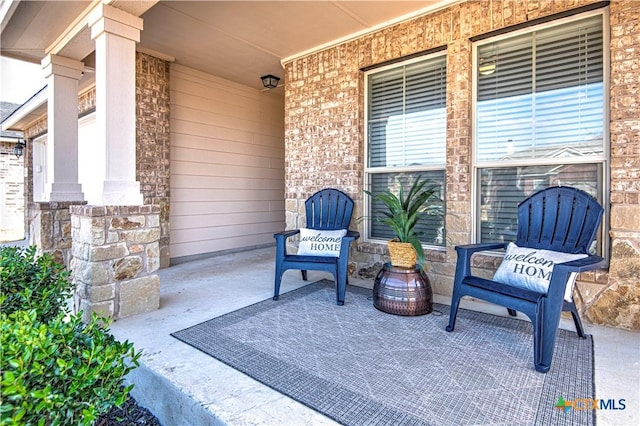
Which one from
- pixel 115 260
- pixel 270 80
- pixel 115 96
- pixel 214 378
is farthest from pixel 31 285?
pixel 270 80

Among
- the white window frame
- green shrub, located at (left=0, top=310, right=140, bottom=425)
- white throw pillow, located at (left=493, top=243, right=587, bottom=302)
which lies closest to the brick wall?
green shrub, located at (left=0, top=310, right=140, bottom=425)

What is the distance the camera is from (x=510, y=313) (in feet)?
9.10

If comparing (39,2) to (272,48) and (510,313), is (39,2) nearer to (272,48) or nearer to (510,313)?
(272,48)

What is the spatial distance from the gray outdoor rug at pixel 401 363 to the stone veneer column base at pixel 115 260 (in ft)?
2.17

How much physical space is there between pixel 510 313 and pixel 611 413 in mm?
1250

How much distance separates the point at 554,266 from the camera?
1950 millimetres

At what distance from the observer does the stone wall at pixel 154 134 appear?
14.2ft

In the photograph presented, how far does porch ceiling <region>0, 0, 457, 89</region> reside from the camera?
3221 millimetres

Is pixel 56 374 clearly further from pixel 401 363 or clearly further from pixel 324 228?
pixel 324 228

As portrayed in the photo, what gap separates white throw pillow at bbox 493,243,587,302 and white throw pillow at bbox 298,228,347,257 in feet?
4.57

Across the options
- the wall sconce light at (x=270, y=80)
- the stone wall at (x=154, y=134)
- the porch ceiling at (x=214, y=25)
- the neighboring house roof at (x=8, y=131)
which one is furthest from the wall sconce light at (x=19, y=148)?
the wall sconce light at (x=270, y=80)

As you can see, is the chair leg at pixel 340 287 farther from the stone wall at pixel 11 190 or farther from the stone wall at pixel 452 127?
the stone wall at pixel 11 190

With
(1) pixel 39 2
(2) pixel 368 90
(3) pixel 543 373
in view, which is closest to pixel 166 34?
(1) pixel 39 2

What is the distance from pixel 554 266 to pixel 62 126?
495 centimetres
